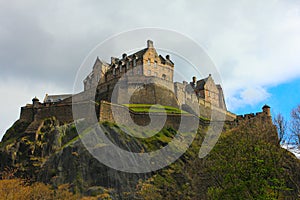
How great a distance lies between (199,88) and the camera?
83.9 meters

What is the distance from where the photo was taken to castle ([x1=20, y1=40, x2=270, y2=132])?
49.0 meters

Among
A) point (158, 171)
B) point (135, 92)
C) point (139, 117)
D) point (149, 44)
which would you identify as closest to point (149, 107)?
point (135, 92)

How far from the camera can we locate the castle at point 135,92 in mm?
49031

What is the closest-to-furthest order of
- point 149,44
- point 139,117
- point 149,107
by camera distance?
point 139,117 < point 149,107 < point 149,44

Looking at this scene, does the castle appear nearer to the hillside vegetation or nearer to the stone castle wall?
the stone castle wall

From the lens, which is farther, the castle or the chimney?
the chimney

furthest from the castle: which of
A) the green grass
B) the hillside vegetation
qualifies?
the hillside vegetation

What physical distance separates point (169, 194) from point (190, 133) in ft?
61.5

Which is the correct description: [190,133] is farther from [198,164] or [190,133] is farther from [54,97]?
[54,97]

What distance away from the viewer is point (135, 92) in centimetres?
6294

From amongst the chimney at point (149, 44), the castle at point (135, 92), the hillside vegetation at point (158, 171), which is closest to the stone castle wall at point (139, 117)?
the castle at point (135, 92)

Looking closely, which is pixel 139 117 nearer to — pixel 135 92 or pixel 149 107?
pixel 149 107

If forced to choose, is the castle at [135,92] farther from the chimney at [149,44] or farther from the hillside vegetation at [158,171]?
the hillside vegetation at [158,171]

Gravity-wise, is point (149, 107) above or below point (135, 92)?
below
